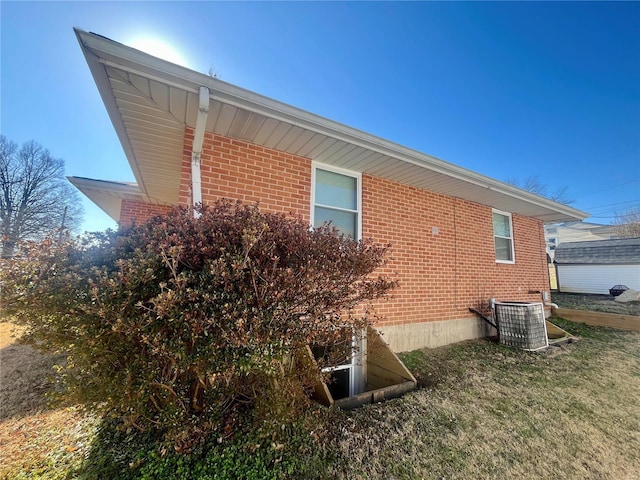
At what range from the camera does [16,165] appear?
681 inches

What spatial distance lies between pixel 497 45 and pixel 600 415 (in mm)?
11956

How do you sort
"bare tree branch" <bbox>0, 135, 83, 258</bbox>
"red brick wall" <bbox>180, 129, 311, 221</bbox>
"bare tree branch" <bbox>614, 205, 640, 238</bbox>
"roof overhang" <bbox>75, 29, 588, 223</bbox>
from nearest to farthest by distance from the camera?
"roof overhang" <bbox>75, 29, 588, 223</bbox>, "red brick wall" <bbox>180, 129, 311, 221</bbox>, "bare tree branch" <bbox>0, 135, 83, 258</bbox>, "bare tree branch" <bbox>614, 205, 640, 238</bbox>

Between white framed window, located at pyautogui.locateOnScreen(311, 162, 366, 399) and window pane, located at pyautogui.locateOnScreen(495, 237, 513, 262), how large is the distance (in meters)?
4.65

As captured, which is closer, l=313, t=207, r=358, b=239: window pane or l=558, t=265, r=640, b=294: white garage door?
l=313, t=207, r=358, b=239: window pane

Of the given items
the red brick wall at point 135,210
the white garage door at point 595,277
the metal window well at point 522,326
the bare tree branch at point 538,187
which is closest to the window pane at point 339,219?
the metal window well at point 522,326

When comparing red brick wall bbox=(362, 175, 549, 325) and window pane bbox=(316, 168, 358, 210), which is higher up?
window pane bbox=(316, 168, 358, 210)

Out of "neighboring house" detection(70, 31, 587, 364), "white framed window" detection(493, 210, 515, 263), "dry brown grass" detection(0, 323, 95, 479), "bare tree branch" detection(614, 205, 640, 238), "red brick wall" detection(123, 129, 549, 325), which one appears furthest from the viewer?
"bare tree branch" detection(614, 205, 640, 238)

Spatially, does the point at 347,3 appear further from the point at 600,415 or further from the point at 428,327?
the point at 600,415

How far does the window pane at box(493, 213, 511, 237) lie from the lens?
7025mm

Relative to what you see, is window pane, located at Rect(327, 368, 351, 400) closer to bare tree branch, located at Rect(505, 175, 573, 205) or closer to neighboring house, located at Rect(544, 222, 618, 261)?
bare tree branch, located at Rect(505, 175, 573, 205)

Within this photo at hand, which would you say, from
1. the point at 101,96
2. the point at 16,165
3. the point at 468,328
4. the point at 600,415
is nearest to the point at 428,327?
the point at 468,328

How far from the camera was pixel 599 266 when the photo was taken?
1435 cm

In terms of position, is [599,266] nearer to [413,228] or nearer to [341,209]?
[413,228]

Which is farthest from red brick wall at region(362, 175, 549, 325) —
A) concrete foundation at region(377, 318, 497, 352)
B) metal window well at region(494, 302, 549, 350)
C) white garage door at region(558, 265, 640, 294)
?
white garage door at region(558, 265, 640, 294)
